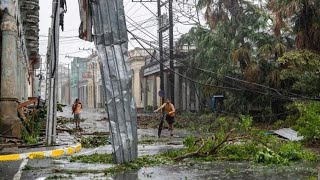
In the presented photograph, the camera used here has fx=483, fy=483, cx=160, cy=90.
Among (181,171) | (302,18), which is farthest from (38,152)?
(302,18)

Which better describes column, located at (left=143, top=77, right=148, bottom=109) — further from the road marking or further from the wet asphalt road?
the wet asphalt road

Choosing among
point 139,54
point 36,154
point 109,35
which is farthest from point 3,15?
point 139,54

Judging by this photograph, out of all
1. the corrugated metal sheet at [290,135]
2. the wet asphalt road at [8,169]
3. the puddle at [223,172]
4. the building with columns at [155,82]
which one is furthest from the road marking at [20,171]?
the building with columns at [155,82]

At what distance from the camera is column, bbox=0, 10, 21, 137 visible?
1562 cm

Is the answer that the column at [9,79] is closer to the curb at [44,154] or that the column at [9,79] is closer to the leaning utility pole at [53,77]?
the leaning utility pole at [53,77]

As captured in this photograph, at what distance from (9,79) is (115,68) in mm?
6640

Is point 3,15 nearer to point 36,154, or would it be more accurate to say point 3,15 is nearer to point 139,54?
point 36,154

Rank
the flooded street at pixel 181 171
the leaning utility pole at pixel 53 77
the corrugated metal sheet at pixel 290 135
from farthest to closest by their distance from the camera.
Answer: the corrugated metal sheet at pixel 290 135 → the leaning utility pole at pixel 53 77 → the flooded street at pixel 181 171

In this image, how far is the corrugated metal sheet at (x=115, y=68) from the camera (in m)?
10.8

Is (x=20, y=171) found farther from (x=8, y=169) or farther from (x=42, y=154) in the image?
(x=42, y=154)

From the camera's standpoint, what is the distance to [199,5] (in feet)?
→ 98.5

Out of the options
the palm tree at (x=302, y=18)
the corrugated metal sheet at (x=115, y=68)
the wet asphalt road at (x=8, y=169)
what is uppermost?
the palm tree at (x=302, y=18)

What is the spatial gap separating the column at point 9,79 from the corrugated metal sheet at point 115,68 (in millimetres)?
6075

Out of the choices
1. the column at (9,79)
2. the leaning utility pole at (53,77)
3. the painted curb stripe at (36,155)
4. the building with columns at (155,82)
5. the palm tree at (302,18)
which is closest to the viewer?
the painted curb stripe at (36,155)
